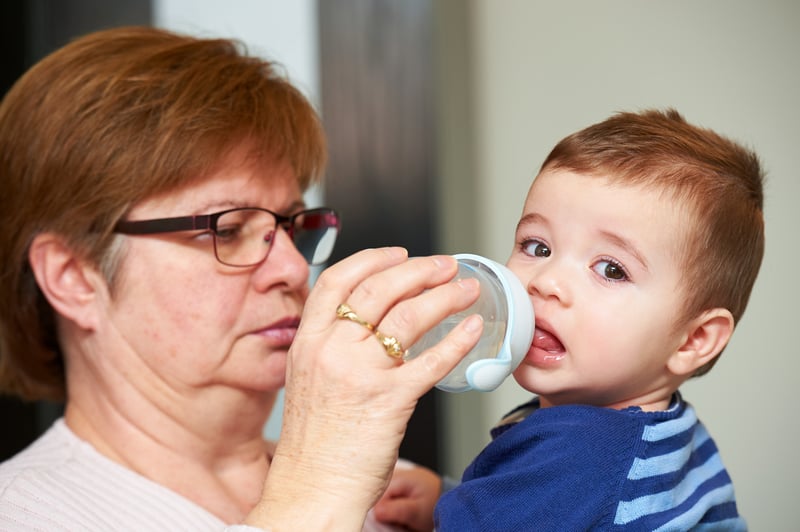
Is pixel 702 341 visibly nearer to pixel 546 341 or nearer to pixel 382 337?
pixel 546 341

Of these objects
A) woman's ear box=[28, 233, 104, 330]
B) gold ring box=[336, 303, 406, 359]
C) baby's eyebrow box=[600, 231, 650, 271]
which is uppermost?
baby's eyebrow box=[600, 231, 650, 271]

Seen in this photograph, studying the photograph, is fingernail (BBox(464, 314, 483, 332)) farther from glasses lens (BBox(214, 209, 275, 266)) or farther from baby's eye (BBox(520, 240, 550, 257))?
glasses lens (BBox(214, 209, 275, 266))

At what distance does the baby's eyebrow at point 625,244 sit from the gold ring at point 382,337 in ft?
0.94

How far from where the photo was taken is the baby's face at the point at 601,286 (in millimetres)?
1035

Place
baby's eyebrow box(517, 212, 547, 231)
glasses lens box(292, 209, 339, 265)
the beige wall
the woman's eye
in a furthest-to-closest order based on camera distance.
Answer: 1. glasses lens box(292, 209, 339, 265)
2. the woman's eye
3. the beige wall
4. baby's eyebrow box(517, 212, 547, 231)

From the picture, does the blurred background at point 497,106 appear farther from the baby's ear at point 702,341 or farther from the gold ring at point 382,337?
the gold ring at point 382,337

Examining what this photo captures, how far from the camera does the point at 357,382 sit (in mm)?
981

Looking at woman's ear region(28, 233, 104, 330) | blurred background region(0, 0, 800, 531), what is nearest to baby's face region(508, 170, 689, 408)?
blurred background region(0, 0, 800, 531)

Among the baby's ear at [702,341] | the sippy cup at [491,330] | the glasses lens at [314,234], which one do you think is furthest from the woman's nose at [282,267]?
the baby's ear at [702,341]

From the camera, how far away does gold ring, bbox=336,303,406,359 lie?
99cm

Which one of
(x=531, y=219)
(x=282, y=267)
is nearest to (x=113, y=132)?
(x=282, y=267)

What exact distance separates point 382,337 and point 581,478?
282 millimetres

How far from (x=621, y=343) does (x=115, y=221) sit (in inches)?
33.3

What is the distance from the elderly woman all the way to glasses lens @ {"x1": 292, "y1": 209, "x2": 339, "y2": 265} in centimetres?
5
